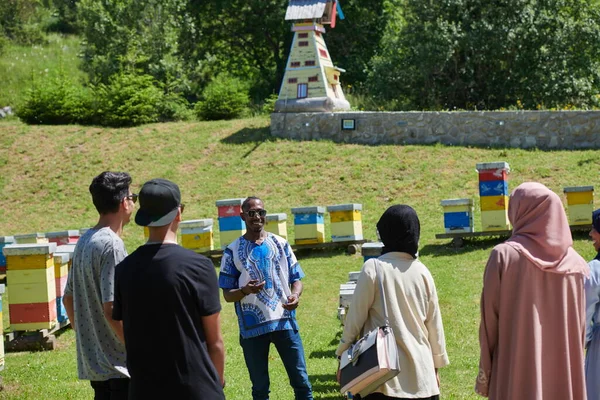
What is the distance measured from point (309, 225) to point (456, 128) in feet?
25.7

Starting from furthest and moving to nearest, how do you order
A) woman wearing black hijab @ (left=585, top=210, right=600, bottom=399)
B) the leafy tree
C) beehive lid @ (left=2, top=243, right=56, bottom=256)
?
1. the leafy tree
2. beehive lid @ (left=2, top=243, right=56, bottom=256)
3. woman wearing black hijab @ (left=585, top=210, right=600, bottom=399)

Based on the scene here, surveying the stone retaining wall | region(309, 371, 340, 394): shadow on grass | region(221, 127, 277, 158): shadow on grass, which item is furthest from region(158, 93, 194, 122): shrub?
region(309, 371, 340, 394): shadow on grass

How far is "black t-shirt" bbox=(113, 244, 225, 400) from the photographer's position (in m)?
4.06

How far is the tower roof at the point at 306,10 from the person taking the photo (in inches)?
926

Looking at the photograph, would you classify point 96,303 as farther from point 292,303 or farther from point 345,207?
point 345,207

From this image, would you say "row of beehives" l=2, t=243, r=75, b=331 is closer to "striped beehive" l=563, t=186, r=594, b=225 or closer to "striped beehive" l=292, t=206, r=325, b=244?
"striped beehive" l=292, t=206, r=325, b=244

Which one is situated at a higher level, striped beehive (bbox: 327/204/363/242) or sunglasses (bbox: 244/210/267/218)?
sunglasses (bbox: 244/210/267/218)

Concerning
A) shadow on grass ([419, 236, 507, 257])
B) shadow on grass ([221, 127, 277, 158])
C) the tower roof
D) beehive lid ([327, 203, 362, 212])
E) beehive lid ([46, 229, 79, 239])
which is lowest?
shadow on grass ([419, 236, 507, 257])

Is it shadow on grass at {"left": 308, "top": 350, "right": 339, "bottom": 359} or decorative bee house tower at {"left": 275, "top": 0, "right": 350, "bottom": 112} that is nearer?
shadow on grass at {"left": 308, "top": 350, "right": 339, "bottom": 359}

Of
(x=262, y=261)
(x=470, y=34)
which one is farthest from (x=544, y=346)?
(x=470, y=34)

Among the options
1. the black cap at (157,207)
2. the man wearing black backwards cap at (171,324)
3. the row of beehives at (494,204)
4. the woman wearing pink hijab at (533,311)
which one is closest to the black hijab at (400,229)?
the woman wearing pink hijab at (533,311)

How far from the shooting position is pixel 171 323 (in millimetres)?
4078

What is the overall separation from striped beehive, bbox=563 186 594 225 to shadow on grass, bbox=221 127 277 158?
10.5 meters

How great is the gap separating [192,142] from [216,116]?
3.77m
